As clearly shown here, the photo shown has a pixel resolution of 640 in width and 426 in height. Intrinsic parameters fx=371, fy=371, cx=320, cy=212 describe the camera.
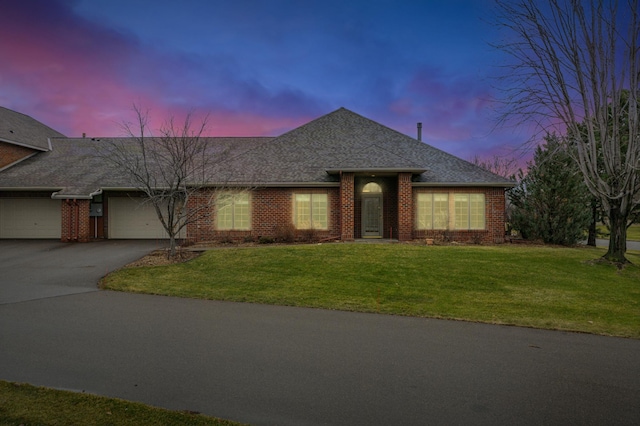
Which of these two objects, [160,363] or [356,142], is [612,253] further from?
[160,363]

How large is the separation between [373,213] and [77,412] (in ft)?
50.5

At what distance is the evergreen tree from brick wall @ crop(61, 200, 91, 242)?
68.6ft

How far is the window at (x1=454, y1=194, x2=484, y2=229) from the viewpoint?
1730cm

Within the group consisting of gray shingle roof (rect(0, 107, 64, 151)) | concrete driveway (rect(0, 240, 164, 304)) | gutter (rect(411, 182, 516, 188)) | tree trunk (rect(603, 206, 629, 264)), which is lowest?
concrete driveway (rect(0, 240, 164, 304))

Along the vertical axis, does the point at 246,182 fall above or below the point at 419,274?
above

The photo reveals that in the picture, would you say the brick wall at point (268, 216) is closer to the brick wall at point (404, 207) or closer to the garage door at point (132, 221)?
the brick wall at point (404, 207)

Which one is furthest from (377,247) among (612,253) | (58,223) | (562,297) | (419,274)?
(58,223)

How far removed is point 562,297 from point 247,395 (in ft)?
25.2

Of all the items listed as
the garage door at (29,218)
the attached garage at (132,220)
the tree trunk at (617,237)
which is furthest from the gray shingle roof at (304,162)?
the tree trunk at (617,237)

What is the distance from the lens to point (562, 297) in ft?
27.3

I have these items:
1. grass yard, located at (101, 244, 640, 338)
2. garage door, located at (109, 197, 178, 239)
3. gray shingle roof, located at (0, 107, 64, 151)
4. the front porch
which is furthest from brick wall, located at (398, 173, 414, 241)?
gray shingle roof, located at (0, 107, 64, 151)

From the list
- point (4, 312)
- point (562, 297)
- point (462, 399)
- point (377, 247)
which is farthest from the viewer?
point (377, 247)

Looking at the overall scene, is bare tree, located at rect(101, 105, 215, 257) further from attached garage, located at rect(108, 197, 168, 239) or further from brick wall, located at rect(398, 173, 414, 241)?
brick wall, located at rect(398, 173, 414, 241)

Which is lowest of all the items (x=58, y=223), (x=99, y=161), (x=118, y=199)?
(x=58, y=223)
